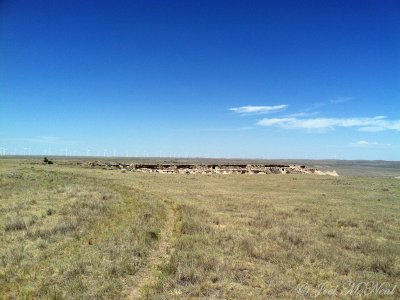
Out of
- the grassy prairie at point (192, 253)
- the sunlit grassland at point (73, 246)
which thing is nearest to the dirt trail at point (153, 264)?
the grassy prairie at point (192, 253)

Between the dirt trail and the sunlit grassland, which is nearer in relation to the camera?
the sunlit grassland

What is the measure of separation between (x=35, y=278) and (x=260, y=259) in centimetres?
808

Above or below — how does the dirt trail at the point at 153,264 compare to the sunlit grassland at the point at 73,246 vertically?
below

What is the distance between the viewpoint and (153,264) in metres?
13.9

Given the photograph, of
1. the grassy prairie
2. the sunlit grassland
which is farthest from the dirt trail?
the sunlit grassland

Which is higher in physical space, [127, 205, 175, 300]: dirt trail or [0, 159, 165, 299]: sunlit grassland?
[0, 159, 165, 299]: sunlit grassland

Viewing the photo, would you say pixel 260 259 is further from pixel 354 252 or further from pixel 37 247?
pixel 37 247

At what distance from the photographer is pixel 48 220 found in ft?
69.7

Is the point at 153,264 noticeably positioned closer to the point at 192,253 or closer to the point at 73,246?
the point at 192,253

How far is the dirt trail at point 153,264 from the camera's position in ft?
38.2

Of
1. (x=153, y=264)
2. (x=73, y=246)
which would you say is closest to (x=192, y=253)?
(x=153, y=264)

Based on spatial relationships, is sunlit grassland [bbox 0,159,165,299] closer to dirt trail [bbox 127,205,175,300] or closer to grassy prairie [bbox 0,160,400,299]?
grassy prairie [bbox 0,160,400,299]

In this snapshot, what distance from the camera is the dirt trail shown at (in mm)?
11633

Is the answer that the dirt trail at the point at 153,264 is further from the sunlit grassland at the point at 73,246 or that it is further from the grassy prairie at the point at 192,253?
the sunlit grassland at the point at 73,246
